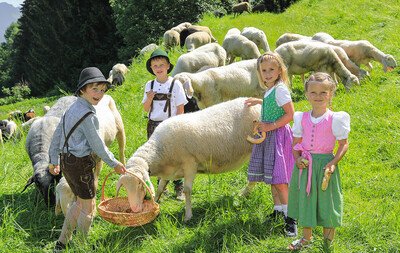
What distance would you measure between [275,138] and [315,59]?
6275 mm

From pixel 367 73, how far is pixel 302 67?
1.85 m

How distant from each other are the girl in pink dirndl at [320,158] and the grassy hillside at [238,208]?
431 mm

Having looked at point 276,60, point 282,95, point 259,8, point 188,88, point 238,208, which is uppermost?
point 259,8

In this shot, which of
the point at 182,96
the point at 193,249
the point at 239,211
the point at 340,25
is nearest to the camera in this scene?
the point at 193,249

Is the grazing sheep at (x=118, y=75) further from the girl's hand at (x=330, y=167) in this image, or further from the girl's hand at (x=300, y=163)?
the girl's hand at (x=330, y=167)

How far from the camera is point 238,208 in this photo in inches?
224

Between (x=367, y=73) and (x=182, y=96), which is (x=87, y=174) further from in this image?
(x=367, y=73)

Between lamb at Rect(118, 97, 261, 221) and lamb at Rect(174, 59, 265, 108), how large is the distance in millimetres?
3033

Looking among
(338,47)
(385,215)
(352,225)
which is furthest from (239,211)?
(338,47)

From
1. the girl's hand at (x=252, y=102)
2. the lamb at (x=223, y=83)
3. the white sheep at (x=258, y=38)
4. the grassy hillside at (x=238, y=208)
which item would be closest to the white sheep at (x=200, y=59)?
the grassy hillside at (x=238, y=208)

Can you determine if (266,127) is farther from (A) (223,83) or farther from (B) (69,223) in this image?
(A) (223,83)

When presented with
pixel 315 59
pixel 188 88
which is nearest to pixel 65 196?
pixel 188 88

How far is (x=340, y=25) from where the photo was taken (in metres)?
18.6

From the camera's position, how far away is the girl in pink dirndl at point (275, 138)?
16.3ft
